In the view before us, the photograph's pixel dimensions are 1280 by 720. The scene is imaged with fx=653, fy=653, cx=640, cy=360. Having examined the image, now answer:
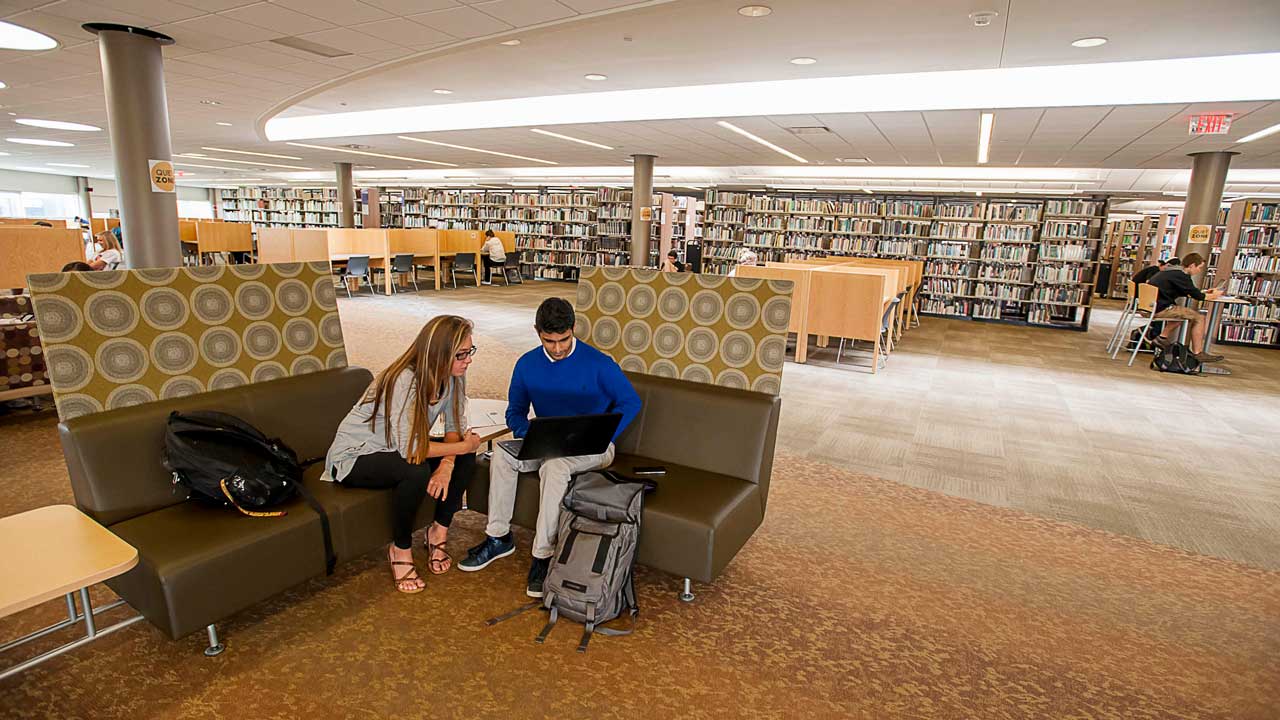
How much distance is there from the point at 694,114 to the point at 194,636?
6.64 metres

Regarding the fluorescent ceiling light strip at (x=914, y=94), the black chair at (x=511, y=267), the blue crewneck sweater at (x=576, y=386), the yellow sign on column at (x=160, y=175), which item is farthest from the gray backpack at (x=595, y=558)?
the black chair at (x=511, y=267)

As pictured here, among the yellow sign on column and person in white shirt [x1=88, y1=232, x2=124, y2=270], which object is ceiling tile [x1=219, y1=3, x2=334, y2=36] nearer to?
the yellow sign on column

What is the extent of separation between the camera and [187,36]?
4.91 m

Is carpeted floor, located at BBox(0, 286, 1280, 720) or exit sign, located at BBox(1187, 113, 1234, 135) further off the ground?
exit sign, located at BBox(1187, 113, 1234, 135)

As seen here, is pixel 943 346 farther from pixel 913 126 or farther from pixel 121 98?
pixel 121 98

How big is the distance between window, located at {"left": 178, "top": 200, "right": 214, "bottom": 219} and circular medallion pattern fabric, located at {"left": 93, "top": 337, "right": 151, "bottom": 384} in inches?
1172

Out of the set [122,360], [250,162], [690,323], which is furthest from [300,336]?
[250,162]

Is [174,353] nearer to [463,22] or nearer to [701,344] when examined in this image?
[701,344]

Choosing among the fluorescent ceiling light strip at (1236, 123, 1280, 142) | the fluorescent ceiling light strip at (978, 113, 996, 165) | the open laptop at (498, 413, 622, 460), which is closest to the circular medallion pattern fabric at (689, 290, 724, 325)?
the open laptop at (498, 413, 622, 460)

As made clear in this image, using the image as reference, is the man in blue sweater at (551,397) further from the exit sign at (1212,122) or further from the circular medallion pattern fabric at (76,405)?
the exit sign at (1212,122)

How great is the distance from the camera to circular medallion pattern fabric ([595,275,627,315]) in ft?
10.7

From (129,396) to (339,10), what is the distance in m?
3.05

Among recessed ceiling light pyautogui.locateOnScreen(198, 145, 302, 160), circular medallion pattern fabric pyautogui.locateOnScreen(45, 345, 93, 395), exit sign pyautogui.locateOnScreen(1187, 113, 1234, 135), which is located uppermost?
recessed ceiling light pyautogui.locateOnScreen(198, 145, 302, 160)

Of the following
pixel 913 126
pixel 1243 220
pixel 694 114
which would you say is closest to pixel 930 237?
pixel 1243 220
